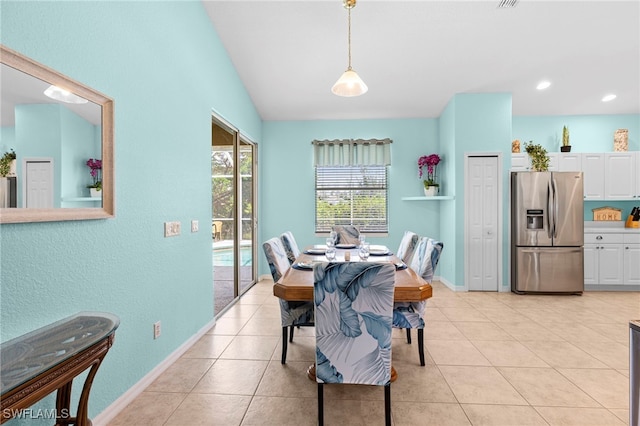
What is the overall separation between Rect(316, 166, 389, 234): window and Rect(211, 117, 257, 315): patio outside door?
118cm

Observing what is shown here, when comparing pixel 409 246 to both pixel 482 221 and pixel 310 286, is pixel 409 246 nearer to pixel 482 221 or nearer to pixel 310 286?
pixel 310 286

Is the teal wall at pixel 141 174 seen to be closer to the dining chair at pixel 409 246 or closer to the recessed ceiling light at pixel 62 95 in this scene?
the recessed ceiling light at pixel 62 95

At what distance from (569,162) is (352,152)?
10.6ft

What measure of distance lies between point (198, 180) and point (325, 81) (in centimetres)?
234

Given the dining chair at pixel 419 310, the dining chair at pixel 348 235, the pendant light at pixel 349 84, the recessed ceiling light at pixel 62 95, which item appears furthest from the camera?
the dining chair at pixel 348 235

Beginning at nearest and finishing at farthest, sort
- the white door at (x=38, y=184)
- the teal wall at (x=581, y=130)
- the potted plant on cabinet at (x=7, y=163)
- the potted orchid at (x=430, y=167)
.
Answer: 1. the potted plant on cabinet at (x=7, y=163)
2. the white door at (x=38, y=184)
3. the potted orchid at (x=430, y=167)
4. the teal wall at (x=581, y=130)

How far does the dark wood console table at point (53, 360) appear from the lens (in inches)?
39.0

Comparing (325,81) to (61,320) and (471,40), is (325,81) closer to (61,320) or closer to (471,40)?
(471,40)

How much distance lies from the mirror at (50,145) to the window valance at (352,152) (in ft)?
12.5

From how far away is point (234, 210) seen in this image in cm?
436

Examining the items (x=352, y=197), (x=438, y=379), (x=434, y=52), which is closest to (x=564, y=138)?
(x=434, y=52)

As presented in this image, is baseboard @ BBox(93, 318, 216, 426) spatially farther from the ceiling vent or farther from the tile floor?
the ceiling vent

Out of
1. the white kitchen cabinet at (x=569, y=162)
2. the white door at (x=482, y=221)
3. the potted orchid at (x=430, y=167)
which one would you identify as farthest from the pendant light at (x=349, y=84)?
the white kitchen cabinet at (x=569, y=162)

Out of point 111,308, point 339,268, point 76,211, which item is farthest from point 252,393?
point 76,211
